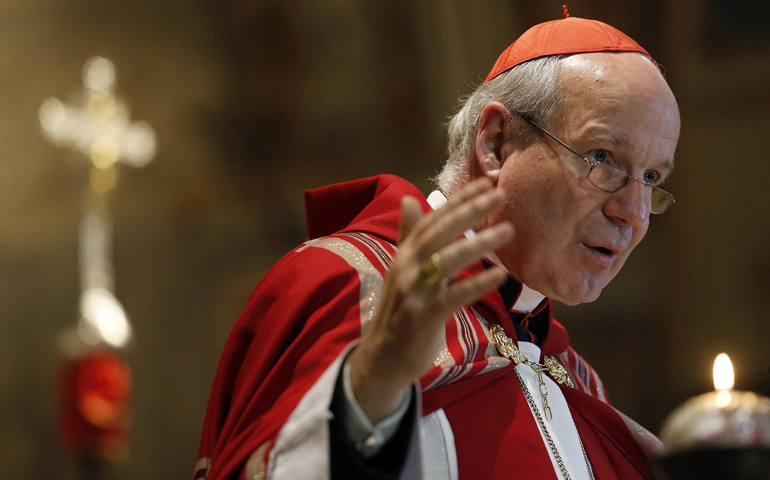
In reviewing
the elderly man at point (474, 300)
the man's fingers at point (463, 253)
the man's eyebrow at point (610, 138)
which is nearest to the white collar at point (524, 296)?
the elderly man at point (474, 300)

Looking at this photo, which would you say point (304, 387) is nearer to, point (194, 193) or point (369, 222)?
point (369, 222)

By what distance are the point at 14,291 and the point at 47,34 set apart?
8.41ft

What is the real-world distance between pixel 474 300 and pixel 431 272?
0.16 m

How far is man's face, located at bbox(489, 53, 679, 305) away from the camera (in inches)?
103

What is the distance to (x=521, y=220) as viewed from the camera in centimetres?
266

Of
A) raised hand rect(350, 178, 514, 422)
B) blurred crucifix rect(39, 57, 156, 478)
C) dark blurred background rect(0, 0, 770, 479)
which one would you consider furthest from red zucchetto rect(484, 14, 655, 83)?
blurred crucifix rect(39, 57, 156, 478)

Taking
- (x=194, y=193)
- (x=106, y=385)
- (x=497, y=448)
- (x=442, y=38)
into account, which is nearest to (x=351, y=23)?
(x=442, y=38)

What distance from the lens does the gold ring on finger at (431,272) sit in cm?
153

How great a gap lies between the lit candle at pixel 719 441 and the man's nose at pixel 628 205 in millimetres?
1450

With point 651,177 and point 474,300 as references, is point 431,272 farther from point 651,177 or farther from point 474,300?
point 651,177

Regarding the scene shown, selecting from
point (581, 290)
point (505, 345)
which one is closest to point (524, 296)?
point (581, 290)

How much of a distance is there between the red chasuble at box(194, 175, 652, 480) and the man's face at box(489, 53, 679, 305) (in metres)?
0.20

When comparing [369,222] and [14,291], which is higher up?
[369,222]

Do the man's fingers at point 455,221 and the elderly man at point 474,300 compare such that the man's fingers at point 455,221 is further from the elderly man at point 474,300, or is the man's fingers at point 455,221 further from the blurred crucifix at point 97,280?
the blurred crucifix at point 97,280
